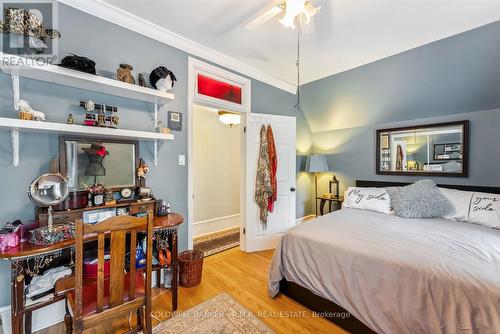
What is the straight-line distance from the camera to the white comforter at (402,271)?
3.92ft

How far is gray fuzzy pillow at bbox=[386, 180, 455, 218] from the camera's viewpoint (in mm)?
2410

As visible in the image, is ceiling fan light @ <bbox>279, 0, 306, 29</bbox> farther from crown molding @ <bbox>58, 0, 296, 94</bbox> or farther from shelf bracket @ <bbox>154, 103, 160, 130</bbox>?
shelf bracket @ <bbox>154, 103, 160, 130</bbox>

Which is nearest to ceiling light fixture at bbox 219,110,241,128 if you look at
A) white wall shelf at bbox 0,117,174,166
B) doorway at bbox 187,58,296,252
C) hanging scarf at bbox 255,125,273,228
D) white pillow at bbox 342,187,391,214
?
doorway at bbox 187,58,296,252

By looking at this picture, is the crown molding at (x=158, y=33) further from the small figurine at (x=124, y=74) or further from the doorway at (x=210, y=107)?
the small figurine at (x=124, y=74)

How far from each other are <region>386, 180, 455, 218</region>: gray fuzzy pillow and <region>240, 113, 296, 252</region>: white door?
1.46m

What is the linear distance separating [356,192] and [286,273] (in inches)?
65.6

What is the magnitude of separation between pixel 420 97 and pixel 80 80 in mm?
3734

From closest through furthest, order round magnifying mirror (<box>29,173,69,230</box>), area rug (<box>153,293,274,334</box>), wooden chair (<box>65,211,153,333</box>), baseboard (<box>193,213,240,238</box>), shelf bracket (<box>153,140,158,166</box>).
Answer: wooden chair (<box>65,211,153,333</box>)
round magnifying mirror (<box>29,173,69,230</box>)
area rug (<box>153,293,274,334</box>)
shelf bracket (<box>153,140,158,166</box>)
baseboard (<box>193,213,240,238</box>)

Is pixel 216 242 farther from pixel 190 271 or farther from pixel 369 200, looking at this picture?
pixel 369 200

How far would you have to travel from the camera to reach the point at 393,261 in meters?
1.45

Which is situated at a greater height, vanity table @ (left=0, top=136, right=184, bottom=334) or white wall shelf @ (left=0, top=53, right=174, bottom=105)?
white wall shelf @ (left=0, top=53, right=174, bottom=105)

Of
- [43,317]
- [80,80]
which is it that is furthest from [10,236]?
[80,80]

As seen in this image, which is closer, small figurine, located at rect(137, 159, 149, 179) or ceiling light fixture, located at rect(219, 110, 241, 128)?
small figurine, located at rect(137, 159, 149, 179)

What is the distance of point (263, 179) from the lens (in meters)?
3.17
